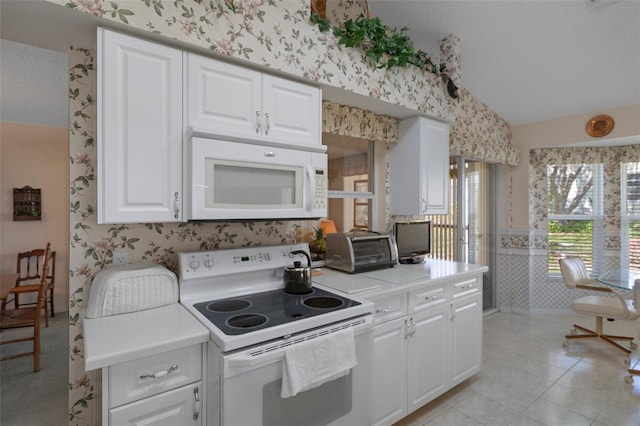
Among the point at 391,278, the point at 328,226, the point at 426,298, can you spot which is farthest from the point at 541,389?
the point at 328,226

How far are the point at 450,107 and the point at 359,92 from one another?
1.13 m

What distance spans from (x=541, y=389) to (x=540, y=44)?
2.88 m

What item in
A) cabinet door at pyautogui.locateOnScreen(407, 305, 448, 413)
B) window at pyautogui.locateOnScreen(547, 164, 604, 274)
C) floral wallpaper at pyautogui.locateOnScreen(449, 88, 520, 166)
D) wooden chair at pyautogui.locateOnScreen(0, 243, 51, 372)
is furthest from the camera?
window at pyautogui.locateOnScreen(547, 164, 604, 274)

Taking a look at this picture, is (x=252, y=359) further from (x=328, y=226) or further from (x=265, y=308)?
(x=328, y=226)

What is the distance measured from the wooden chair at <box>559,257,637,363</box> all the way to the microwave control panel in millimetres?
2999

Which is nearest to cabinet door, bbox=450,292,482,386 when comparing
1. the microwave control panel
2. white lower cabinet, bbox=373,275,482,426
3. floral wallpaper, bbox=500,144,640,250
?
white lower cabinet, bbox=373,275,482,426

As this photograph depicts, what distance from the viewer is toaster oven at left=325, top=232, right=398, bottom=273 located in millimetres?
2336

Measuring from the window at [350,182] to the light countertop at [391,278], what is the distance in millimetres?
507

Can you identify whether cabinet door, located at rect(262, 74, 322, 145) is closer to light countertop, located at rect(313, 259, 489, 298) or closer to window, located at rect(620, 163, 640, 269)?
light countertop, located at rect(313, 259, 489, 298)

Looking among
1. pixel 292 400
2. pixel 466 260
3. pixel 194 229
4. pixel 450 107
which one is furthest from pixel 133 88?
pixel 466 260

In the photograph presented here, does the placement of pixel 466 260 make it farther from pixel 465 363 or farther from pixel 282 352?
pixel 282 352

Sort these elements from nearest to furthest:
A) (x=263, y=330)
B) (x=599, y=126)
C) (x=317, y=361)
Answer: (x=263, y=330) < (x=317, y=361) < (x=599, y=126)

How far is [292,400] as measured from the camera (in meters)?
1.44

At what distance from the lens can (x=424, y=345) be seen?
219 centimetres
